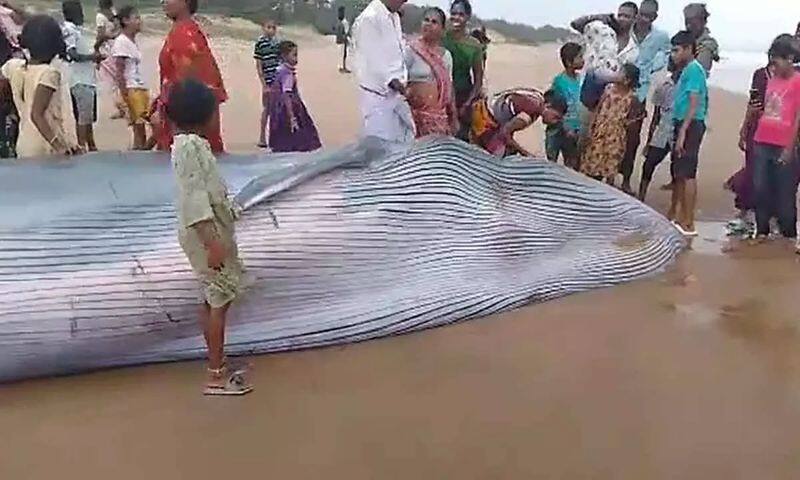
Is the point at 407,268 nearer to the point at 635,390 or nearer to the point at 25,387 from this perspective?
the point at 635,390

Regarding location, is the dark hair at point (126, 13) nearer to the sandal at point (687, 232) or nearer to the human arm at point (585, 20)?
the human arm at point (585, 20)

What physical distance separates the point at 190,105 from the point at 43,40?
227 cm

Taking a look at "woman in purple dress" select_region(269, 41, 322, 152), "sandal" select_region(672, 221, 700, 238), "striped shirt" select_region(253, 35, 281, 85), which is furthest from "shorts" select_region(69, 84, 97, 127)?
"sandal" select_region(672, 221, 700, 238)

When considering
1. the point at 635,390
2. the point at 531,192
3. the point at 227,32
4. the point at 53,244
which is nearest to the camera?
the point at 635,390

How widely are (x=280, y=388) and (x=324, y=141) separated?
10.6 meters

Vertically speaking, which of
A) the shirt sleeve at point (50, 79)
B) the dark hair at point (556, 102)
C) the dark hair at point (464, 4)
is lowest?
the dark hair at point (556, 102)

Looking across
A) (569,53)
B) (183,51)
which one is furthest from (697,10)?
(183,51)

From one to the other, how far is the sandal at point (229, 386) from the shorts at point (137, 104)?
21.5 ft

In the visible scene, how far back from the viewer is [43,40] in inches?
281

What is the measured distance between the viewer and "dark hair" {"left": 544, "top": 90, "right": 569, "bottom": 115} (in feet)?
33.7

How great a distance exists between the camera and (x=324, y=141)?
52.2 ft

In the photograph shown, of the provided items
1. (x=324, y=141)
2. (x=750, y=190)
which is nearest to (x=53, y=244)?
(x=750, y=190)

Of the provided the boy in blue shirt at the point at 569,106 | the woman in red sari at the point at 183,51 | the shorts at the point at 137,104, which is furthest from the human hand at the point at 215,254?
the shorts at the point at 137,104

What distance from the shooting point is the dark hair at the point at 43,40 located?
7141mm
